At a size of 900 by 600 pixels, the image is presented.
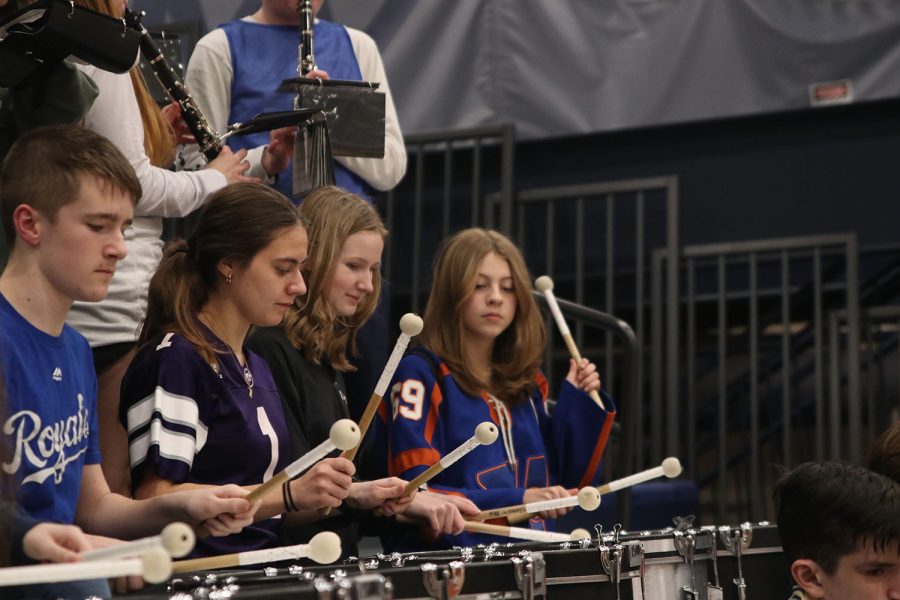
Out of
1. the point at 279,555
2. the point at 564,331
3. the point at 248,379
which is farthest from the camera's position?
the point at 564,331

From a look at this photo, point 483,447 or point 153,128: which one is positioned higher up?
point 153,128

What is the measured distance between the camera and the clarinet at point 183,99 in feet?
8.83

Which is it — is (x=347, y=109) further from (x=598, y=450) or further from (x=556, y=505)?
(x=556, y=505)

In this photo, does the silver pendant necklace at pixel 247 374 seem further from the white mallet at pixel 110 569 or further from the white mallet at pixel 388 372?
the white mallet at pixel 110 569

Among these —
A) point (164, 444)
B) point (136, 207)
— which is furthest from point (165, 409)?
point (136, 207)

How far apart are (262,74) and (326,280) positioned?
0.77 meters

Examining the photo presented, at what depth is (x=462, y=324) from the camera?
2.96 metres

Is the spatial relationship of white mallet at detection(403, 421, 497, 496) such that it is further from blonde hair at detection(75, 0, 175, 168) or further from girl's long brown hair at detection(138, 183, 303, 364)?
blonde hair at detection(75, 0, 175, 168)

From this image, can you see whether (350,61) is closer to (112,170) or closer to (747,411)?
(112,170)

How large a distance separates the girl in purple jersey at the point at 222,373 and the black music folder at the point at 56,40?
33cm

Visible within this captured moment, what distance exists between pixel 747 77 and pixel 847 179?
67 cm

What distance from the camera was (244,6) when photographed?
16.0 feet

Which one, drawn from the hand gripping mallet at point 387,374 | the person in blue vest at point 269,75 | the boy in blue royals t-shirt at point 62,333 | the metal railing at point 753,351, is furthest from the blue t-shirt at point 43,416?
the metal railing at point 753,351

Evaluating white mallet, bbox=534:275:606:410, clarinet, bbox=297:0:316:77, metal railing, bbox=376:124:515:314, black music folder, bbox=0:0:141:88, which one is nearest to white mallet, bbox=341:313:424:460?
black music folder, bbox=0:0:141:88
